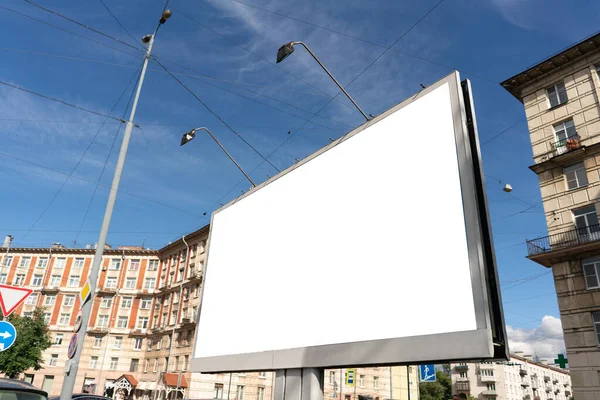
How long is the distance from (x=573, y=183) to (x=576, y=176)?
0.38 meters

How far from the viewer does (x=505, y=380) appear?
68.6m

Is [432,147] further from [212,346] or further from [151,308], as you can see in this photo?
[151,308]

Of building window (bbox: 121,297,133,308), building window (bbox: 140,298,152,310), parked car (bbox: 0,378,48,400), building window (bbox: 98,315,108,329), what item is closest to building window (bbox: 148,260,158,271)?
building window (bbox: 140,298,152,310)

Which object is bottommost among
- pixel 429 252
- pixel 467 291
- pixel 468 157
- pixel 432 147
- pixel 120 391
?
pixel 120 391

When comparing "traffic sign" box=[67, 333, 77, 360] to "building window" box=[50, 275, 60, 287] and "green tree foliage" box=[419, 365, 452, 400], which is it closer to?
"building window" box=[50, 275, 60, 287]

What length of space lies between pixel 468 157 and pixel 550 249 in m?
18.9

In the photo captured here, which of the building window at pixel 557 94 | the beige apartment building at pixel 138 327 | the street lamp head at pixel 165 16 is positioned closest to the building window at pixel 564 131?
the building window at pixel 557 94

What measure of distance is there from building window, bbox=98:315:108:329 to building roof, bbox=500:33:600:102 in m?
45.5

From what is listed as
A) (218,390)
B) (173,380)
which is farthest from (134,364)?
(218,390)

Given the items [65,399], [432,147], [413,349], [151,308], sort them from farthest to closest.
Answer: [151,308] → [65,399] → [432,147] → [413,349]

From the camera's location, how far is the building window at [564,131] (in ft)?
70.8

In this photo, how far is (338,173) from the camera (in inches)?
273

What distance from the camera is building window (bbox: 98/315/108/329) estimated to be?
4612 cm

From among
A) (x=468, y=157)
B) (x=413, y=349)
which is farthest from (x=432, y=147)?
(x=413, y=349)
